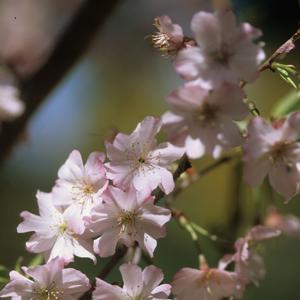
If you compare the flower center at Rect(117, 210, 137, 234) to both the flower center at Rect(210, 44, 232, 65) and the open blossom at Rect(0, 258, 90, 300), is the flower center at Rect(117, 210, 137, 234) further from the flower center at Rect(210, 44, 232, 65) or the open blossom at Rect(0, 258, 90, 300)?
the flower center at Rect(210, 44, 232, 65)

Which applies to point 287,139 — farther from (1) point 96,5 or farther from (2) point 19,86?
(2) point 19,86

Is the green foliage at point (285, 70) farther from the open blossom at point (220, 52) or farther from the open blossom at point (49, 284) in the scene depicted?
the open blossom at point (49, 284)

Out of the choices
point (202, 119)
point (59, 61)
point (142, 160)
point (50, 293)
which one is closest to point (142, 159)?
point (142, 160)

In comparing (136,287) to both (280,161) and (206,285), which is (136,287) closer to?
(206,285)

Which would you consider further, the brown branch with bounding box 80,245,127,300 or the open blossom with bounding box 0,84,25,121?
the open blossom with bounding box 0,84,25,121

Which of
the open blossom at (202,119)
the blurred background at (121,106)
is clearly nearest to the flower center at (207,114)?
the open blossom at (202,119)

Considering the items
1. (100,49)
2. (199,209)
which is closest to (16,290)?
(199,209)

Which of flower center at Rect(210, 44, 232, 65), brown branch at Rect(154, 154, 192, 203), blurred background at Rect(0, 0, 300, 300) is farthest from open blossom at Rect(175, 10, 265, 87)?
blurred background at Rect(0, 0, 300, 300)
